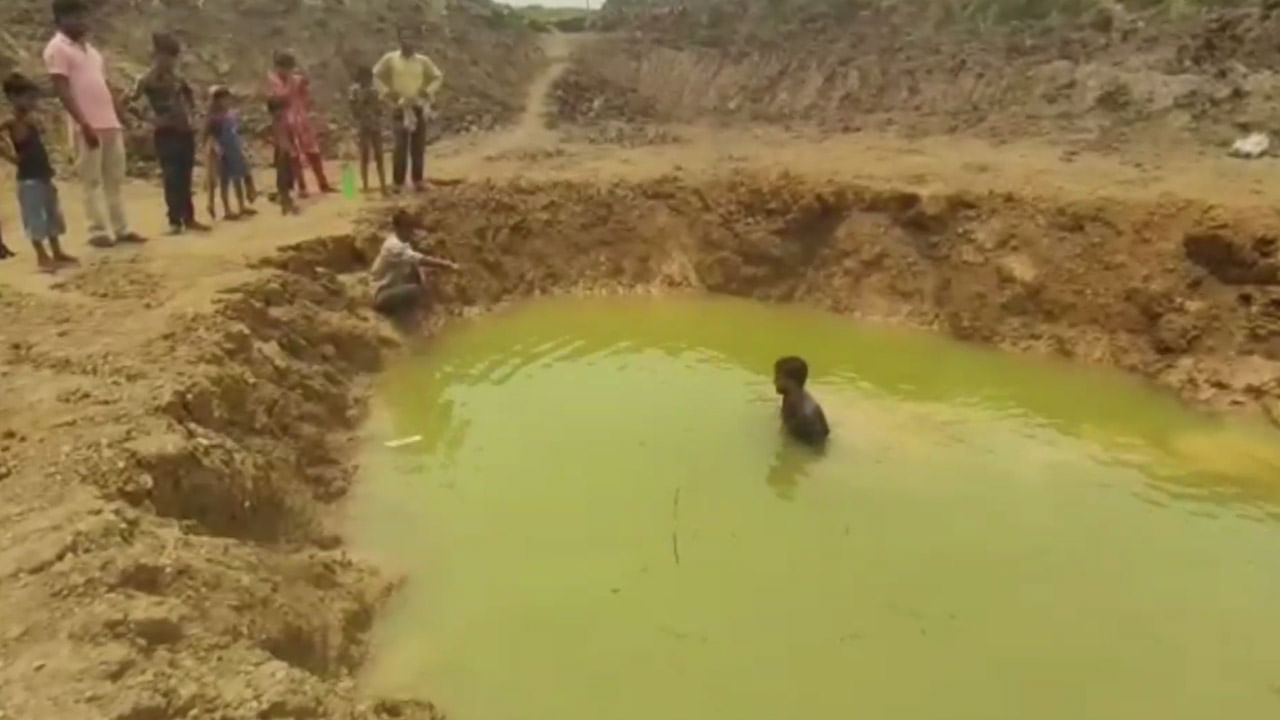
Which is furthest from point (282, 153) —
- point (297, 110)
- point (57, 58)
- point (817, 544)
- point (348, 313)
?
point (817, 544)

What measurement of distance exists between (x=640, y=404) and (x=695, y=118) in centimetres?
1124

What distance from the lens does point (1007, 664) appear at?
635cm

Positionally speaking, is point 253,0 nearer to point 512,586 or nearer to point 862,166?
point 862,166

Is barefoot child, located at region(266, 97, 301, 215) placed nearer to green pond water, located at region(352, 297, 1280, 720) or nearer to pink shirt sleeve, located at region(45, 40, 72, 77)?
green pond water, located at region(352, 297, 1280, 720)

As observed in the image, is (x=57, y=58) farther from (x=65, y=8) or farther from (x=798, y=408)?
(x=798, y=408)

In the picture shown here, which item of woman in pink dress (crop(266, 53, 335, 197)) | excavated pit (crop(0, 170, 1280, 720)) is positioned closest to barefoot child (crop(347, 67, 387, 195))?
woman in pink dress (crop(266, 53, 335, 197))

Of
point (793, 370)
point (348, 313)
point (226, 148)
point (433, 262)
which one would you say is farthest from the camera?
point (226, 148)

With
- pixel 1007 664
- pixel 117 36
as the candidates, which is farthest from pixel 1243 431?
pixel 117 36

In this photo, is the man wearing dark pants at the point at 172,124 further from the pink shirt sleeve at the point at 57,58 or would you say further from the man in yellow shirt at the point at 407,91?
the man in yellow shirt at the point at 407,91

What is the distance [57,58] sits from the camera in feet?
28.8

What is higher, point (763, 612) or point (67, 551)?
point (67, 551)

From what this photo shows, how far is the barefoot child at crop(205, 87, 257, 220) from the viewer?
1159cm

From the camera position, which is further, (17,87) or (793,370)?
(793,370)

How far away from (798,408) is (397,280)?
4614 mm
